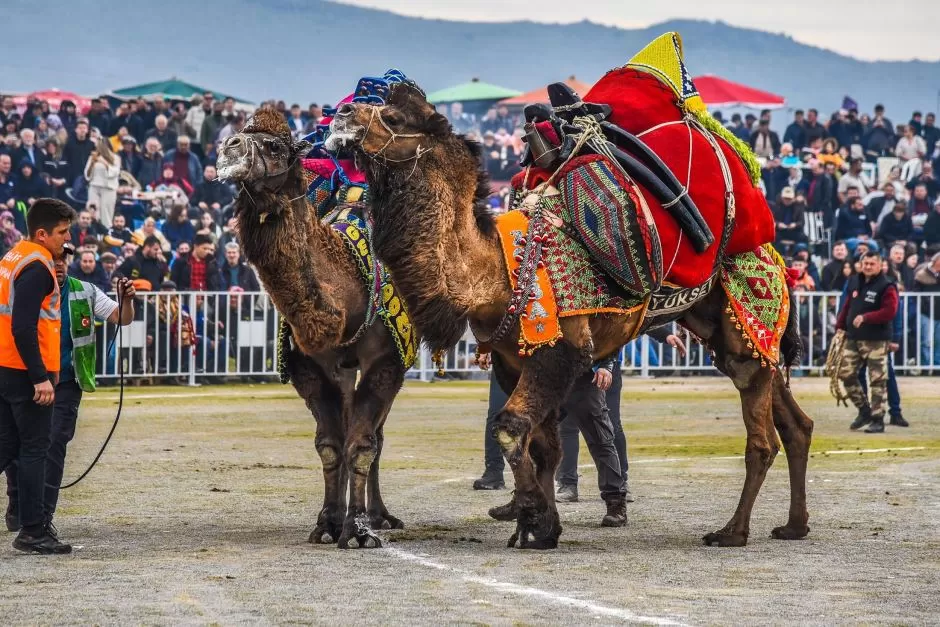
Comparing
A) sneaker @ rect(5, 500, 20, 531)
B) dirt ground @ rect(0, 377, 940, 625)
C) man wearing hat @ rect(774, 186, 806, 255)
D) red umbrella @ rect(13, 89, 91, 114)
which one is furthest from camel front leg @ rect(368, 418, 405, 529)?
red umbrella @ rect(13, 89, 91, 114)

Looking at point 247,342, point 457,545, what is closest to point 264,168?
point 457,545

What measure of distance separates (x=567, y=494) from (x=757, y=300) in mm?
2494

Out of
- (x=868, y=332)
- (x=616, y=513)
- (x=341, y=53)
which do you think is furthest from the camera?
(x=341, y=53)

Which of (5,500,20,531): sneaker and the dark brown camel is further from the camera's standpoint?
(5,500,20,531): sneaker

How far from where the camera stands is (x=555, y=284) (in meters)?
9.62

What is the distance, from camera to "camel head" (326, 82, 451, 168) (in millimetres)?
9180

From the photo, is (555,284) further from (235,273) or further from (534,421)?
(235,273)

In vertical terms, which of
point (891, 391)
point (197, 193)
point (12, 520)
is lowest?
point (12, 520)

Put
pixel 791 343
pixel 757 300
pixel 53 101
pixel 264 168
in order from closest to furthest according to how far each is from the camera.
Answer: pixel 264 168 < pixel 757 300 < pixel 791 343 < pixel 53 101

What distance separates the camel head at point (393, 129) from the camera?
9180 millimetres

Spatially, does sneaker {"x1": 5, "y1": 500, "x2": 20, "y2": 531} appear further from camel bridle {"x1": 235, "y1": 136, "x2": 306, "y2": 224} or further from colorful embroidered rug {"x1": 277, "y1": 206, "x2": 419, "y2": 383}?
camel bridle {"x1": 235, "y1": 136, "x2": 306, "y2": 224}

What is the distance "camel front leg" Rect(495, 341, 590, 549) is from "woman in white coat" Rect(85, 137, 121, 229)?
1785 centimetres

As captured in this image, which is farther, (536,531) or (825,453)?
(825,453)

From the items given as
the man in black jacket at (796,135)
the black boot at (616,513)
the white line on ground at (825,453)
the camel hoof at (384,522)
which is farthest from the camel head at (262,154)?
the man in black jacket at (796,135)
